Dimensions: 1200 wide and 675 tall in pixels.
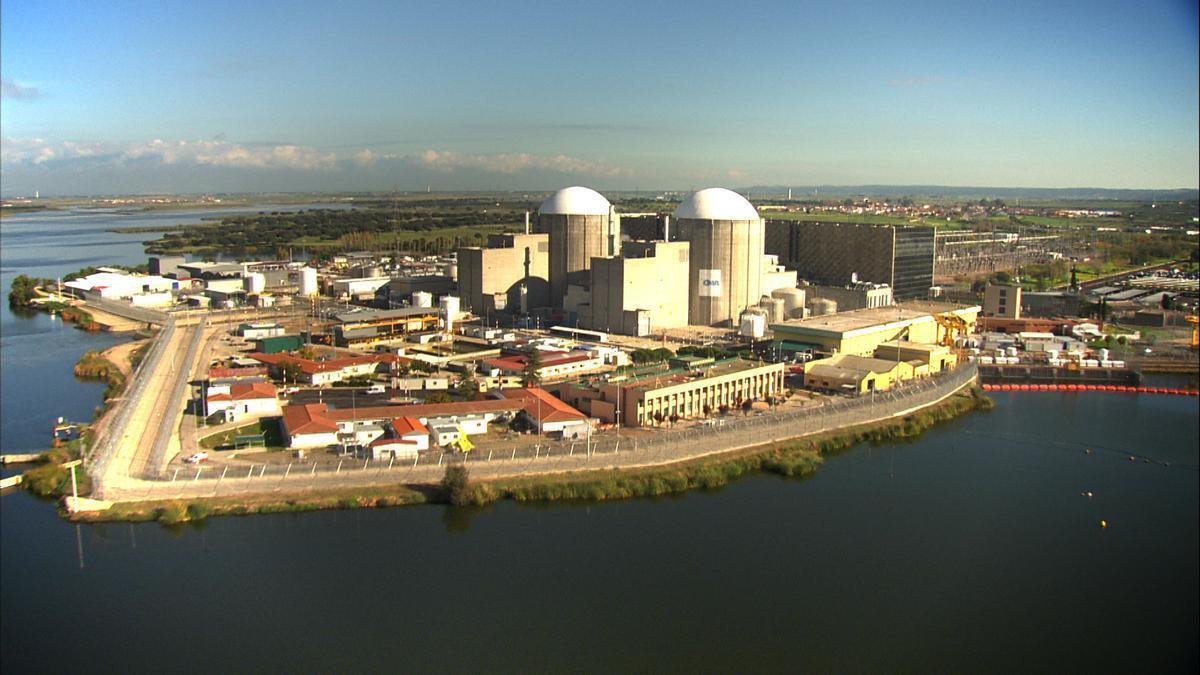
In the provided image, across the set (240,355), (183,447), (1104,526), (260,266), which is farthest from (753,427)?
(260,266)

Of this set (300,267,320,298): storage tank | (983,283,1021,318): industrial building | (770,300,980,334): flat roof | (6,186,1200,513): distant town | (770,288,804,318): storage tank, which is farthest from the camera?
(300,267,320,298): storage tank

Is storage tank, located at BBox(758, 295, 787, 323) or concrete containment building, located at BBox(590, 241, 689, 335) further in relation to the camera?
storage tank, located at BBox(758, 295, 787, 323)

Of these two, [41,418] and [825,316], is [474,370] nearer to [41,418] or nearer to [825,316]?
[41,418]

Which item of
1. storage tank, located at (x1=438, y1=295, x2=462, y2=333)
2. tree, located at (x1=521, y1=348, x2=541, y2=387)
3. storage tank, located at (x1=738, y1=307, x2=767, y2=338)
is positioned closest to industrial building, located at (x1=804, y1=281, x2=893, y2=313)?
storage tank, located at (x1=738, y1=307, x2=767, y2=338)

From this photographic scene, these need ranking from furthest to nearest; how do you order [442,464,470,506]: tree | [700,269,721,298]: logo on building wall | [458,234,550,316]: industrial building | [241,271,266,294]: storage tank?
[241,271,266,294]: storage tank → [458,234,550,316]: industrial building → [700,269,721,298]: logo on building wall → [442,464,470,506]: tree

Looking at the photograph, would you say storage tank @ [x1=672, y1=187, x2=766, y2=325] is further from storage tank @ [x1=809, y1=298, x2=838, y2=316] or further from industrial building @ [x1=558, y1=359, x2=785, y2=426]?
industrial building @ [x1=558, y1=359, x2=785, y2=426]

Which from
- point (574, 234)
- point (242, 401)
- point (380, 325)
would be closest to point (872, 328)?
point (574, 234)
